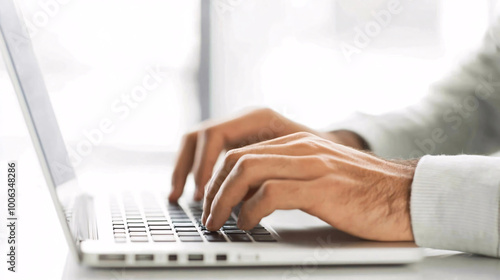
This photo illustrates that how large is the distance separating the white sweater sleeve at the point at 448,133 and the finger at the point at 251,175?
0.36 ft

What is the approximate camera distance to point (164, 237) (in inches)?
18.7

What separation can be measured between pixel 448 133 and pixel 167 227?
68 cm

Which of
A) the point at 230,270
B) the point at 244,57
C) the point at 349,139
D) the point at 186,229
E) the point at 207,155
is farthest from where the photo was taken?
the point at 244,57

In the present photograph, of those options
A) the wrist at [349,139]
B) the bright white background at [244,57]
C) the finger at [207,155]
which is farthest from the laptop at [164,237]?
the bright white background at [244,57]

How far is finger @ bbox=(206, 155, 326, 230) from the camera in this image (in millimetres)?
512

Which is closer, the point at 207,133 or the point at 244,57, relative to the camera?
the point at 207,133

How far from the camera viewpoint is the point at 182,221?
59 cm

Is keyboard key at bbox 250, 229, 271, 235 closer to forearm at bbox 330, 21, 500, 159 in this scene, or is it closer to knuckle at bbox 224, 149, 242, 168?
knuckle at bbox 224, 149, 242, 168

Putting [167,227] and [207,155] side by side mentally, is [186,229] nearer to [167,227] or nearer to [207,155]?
[167,227]

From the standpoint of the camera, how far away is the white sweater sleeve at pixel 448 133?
20.5 inches

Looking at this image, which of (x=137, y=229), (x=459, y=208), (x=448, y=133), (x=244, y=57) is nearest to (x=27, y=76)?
(x=137, y=229)

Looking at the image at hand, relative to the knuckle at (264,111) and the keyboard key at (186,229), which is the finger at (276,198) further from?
the knuckle at (264,111)

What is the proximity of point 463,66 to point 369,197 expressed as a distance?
2.32 ft

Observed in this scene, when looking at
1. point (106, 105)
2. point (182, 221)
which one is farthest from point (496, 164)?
point (106, 105)
